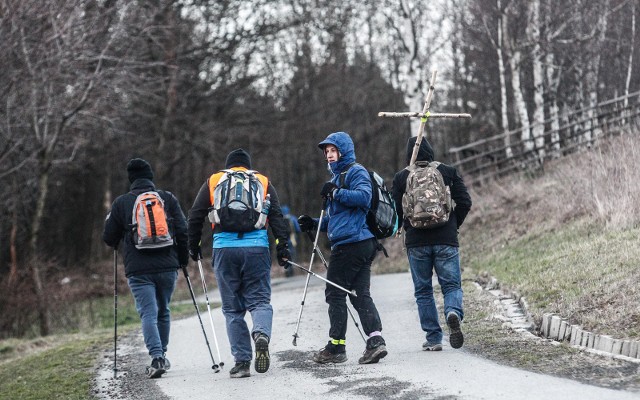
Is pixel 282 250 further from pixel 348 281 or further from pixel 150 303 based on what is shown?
pixel 150 303

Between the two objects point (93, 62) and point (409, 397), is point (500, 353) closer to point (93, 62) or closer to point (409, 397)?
point (409, 397)

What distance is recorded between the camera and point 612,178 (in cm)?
1703

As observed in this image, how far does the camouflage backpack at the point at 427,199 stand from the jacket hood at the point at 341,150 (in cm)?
61

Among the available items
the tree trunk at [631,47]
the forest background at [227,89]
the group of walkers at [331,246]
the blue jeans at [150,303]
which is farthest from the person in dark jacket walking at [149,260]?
the tree trunk at [631,47]

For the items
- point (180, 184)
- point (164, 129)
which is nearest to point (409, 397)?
point (164, 129)

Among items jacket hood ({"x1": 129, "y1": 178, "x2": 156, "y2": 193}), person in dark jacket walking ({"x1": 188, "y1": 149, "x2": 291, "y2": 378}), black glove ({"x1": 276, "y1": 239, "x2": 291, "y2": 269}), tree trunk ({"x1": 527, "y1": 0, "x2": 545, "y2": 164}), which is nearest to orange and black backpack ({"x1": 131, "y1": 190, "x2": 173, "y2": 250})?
jacket hood ({"x1": 129, "y1": 178, "x2": 156, "y2": 193})

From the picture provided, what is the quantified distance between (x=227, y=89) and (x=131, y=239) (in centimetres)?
2433

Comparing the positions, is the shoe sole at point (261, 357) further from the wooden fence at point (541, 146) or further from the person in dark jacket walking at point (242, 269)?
the wooden fence at point (541, 146)

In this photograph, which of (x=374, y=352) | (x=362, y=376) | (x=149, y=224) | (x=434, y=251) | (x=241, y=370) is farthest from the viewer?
(x=149, y=224)

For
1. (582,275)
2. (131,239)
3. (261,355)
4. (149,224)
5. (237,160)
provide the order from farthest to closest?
(582,275) < (131,239) < (149,224) < (237,160) < (261,355)

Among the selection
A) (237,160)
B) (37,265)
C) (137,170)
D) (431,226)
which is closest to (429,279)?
(431,226)

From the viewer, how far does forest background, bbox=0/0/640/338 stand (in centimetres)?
2112

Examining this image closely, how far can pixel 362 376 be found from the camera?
8.55m

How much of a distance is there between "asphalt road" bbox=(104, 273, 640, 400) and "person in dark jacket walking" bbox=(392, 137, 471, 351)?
37cm
